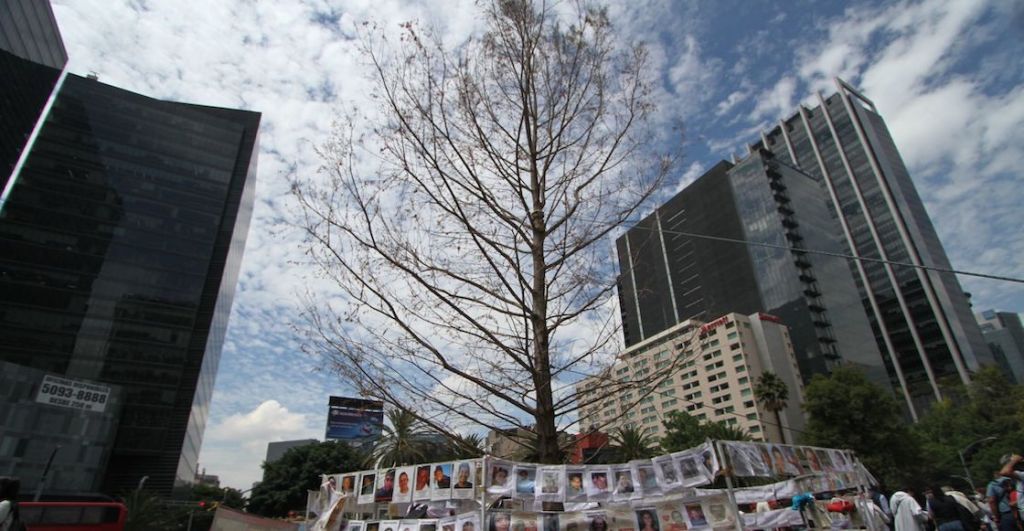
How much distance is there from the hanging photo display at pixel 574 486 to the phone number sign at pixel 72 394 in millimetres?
49372

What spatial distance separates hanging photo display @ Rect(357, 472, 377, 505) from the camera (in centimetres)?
589

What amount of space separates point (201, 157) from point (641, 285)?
87.7 meters

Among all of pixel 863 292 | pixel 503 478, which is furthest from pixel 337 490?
pixel 863 292

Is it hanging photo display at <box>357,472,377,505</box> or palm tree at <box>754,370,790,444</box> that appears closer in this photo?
hanging photo display at <box>357,472,377,505</box>

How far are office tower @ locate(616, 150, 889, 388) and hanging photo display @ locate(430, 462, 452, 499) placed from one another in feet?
259

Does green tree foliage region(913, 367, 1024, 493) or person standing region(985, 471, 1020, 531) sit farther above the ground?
green tree foliage region(913, 367, 1024, 493)

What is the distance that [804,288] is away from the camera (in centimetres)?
9188

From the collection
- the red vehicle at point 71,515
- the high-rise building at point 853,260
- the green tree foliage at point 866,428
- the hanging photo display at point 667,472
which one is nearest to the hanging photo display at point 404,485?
the hanging photo display at point 667,472

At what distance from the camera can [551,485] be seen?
479 centimetres

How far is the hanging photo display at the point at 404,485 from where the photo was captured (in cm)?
553

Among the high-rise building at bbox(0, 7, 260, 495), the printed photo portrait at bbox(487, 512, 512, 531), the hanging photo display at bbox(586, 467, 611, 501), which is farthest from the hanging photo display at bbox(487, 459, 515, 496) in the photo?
the high-rise building at bbox(0, 7, 260, 495)

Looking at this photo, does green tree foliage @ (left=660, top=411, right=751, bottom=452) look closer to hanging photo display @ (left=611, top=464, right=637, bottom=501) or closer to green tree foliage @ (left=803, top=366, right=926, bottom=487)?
green tree foliage @ (left=803, top=366, right=926, bottom=487)

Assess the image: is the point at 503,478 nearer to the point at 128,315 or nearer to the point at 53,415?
the point at 53,415

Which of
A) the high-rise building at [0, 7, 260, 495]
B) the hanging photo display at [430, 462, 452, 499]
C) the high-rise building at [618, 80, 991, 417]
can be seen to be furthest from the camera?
the high-rise building at [618, 80, 991, 417]
